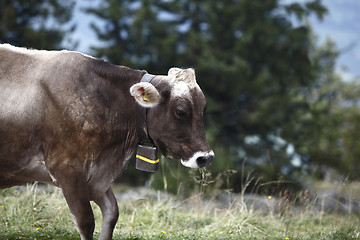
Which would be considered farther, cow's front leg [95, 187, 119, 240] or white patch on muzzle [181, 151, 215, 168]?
cow's front leg [95, 187, 119, 240]

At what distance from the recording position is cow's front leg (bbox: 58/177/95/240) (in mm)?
3734

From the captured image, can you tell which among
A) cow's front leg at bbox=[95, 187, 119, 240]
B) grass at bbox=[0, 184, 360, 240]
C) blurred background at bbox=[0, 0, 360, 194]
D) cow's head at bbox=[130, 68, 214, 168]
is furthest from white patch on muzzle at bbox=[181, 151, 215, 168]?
blurred background at bbox=[0, 0, 360, 194]

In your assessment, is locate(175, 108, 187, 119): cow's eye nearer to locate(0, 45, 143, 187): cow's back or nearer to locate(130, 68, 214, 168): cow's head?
locate(130, 68, 214, 168): cow's head

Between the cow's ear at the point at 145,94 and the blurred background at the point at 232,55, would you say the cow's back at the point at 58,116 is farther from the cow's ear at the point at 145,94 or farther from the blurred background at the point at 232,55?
the blurred background at the point at 232,55

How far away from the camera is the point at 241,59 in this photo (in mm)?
15703

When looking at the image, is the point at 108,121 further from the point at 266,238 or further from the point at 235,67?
the point at 235,67

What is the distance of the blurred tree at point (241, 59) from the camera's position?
15.7m

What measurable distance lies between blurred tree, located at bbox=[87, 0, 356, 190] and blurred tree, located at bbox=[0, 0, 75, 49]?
4.34 ft

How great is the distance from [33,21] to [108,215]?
13.4 metres

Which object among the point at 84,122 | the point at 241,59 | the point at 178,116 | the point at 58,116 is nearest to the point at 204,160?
the point at 178,116

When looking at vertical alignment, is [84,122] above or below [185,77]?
below

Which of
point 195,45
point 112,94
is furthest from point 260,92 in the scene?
point 112,94

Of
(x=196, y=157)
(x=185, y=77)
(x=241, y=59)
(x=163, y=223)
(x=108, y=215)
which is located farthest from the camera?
(x=241, y=59)

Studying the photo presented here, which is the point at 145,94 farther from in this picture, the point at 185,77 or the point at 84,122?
the point at 84,122
